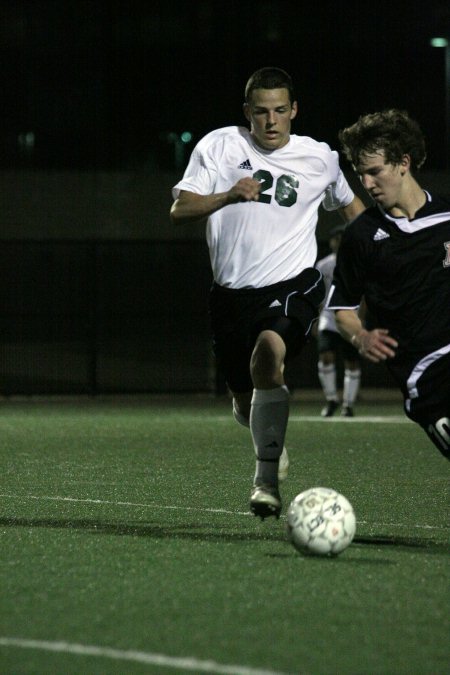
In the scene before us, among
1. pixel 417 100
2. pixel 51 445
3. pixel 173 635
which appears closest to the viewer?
pixel 173 635

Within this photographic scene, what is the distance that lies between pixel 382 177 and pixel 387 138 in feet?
0.56

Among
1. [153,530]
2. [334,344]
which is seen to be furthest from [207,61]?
[153,530]

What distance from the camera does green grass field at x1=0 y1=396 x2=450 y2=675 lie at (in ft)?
14.4

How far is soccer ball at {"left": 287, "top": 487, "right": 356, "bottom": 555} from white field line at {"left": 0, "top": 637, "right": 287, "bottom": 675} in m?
1.76

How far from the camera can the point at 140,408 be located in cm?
1841

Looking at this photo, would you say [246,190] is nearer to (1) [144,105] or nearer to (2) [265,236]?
(2) [265,236]

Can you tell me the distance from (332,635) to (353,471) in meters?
5.63

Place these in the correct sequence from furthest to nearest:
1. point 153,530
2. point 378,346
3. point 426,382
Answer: point 153,530
point 426,382
point 378,346

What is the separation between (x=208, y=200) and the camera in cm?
696

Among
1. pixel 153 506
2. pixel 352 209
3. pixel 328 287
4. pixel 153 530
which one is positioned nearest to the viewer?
pixel 153 530

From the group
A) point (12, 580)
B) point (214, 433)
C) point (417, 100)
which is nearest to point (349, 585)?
point (12, 580)

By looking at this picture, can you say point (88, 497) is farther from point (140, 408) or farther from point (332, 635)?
point (140, 408)

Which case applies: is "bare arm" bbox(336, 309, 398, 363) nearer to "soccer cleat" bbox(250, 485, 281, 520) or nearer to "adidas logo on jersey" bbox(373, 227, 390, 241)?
"adidas logo on jersey" bbox(373, 227, 390, 241)

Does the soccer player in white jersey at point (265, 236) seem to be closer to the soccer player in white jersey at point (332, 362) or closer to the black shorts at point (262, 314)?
the black shorts at point (262, 314)
